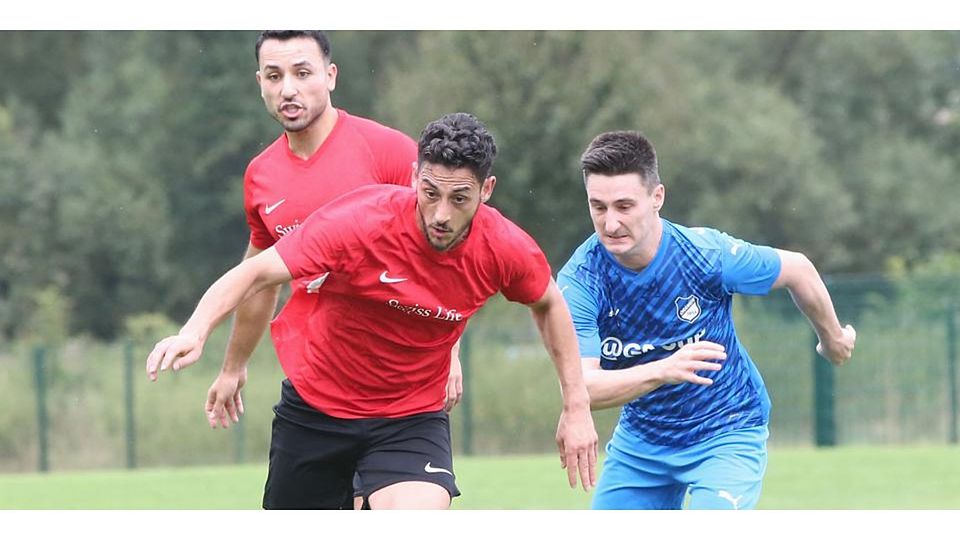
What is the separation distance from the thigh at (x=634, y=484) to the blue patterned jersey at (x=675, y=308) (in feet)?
0.46

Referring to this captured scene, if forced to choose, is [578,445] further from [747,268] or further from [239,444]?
[239,444]

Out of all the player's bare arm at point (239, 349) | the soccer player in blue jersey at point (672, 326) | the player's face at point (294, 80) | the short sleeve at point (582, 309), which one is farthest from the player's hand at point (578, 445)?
the player's face at point (294, 80)

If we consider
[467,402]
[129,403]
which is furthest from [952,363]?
[129,403]

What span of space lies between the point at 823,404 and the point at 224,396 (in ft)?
48.2

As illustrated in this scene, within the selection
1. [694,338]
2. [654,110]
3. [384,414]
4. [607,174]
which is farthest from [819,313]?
[654,110]

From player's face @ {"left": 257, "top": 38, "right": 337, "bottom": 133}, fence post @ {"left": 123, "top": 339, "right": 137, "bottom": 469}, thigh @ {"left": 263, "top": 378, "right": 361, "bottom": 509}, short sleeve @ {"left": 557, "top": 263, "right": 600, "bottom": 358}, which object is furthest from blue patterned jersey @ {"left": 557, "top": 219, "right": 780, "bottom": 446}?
fence post @ {"left": 123, "top": 339, "right": 137, "bottom": 469}

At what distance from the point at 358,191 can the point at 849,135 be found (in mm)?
35491

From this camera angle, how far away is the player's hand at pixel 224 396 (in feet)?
24.3

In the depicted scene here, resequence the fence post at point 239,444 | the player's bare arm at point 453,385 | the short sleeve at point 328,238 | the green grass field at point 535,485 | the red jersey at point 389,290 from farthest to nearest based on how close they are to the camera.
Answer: the fence post at point 239,444, the green grass field at point 535,485, the player's bare arm at point 453,385, the red jersey at point 389,290, the short sleeve at point 328,238

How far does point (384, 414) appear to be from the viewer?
670cm

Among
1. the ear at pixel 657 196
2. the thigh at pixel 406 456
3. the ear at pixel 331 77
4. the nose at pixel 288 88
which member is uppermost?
the ear at pixel 331 77

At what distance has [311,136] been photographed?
704cm

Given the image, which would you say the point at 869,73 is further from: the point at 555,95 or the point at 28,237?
the point at 28,237

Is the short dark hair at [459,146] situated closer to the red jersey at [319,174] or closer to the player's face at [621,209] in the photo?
the player's face at [621,209]
